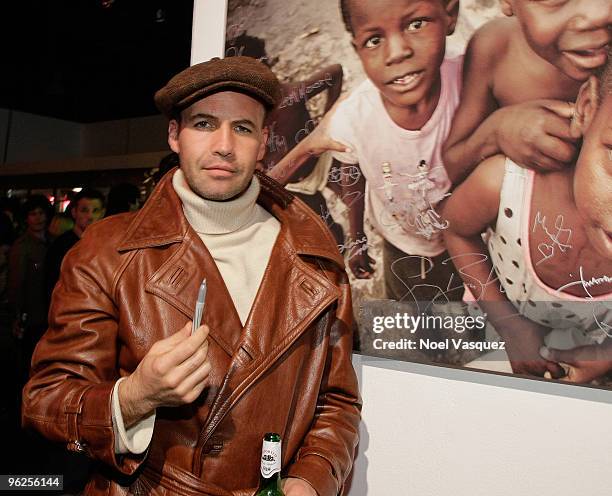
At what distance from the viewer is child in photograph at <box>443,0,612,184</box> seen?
4.60ft

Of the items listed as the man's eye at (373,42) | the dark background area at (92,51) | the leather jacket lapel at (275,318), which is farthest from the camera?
the dark background area at (92,51)

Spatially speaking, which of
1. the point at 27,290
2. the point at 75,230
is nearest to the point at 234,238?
the point at 75,230

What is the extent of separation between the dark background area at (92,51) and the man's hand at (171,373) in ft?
12.9

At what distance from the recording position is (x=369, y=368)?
5.77ft

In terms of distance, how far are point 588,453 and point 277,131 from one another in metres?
1.30

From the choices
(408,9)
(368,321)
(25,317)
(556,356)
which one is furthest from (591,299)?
(25,317)

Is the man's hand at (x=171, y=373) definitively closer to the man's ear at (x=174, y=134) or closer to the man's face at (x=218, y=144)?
the man's face at (x=218, y=144)

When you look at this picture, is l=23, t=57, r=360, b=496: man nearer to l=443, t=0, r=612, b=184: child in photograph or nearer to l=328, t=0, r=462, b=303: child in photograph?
l=328, t=0, r=462, b=303: child in photograph

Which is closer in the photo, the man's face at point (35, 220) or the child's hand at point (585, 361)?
the child's hand at point (585, 361)

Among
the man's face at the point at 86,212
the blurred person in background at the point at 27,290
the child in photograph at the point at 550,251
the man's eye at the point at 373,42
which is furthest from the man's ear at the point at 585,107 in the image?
the blurred person in background at the point at 27,290

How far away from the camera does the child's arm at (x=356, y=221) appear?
5.71ft

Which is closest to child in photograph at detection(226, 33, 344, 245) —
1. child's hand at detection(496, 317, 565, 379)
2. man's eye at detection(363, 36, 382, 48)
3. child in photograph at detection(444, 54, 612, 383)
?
man's eye at detection(363, 36, 382, 48)

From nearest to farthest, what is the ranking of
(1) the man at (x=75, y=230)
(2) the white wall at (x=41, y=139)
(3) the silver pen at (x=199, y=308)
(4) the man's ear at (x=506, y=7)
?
(3) the silver pen at (x=199, y=308) → (4) the man's ear at (x=506, y=7) → (1) the man at (x=75, y=230) → (2) the white wall at (x=41, y=139)

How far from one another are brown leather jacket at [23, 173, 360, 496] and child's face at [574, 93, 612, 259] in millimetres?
641
